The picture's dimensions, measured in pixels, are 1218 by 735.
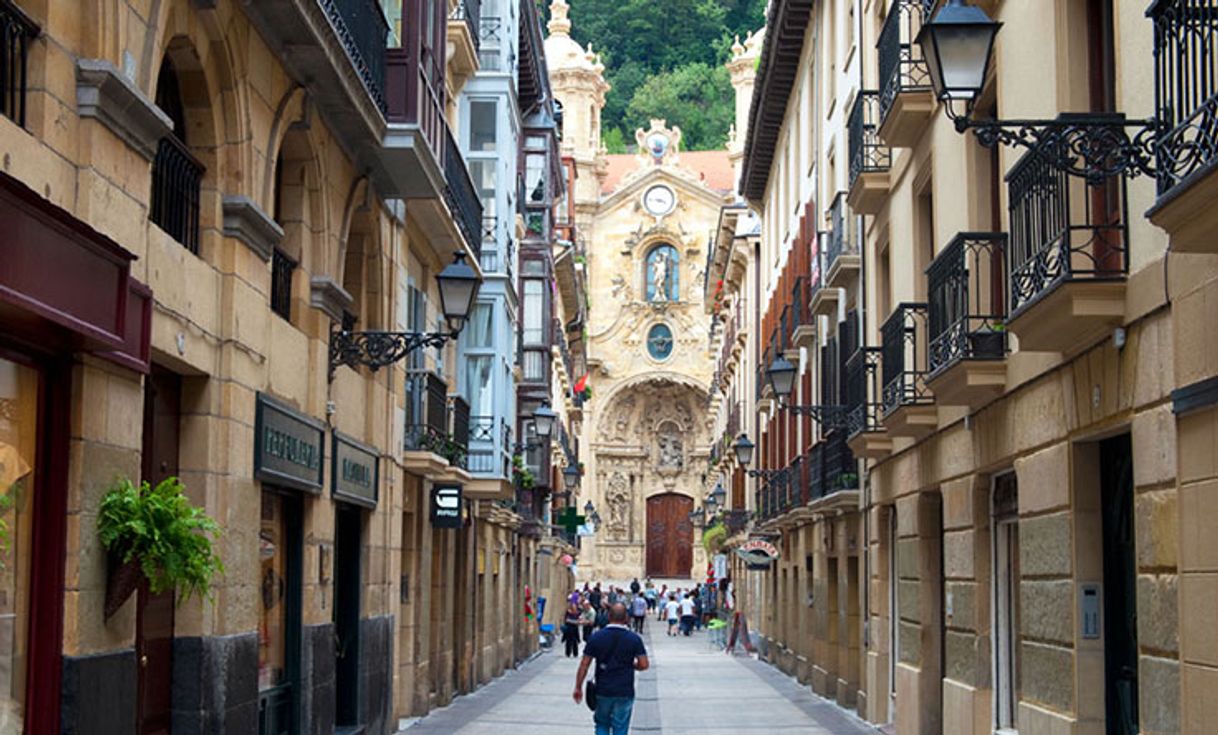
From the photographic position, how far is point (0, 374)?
8383mm

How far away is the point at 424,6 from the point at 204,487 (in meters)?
8.03

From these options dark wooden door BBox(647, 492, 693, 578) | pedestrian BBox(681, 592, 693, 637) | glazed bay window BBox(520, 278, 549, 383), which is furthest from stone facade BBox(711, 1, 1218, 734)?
dark wooden door BBox(647, 492, 693, 578)

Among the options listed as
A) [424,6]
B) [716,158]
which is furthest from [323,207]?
[716,158]

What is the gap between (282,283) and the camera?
50.5 ft

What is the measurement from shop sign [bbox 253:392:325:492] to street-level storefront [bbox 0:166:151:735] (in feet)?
14.0

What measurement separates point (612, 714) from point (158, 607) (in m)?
4.77

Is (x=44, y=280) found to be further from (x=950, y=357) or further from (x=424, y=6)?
(x=424, y=6)

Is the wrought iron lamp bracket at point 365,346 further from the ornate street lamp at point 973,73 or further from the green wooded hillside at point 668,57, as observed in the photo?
the green wooded hillside at point 668,57

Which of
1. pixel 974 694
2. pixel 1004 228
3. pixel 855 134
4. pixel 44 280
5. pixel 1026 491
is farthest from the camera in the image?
pixel 855 134

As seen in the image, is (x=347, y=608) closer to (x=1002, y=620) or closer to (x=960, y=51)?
(x=1002, y=620)

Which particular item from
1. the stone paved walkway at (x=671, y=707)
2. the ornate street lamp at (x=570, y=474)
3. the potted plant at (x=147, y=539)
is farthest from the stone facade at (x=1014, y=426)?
the ornate street lamp at (x=570, y=474)

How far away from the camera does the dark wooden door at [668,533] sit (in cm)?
8669

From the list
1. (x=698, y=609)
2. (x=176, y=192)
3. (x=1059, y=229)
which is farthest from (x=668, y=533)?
(x=1059, y=229)

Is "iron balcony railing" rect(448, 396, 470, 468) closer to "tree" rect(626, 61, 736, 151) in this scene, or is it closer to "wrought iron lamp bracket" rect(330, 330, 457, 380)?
"wrought iron lamp bracket" rect(330, 330, 457, 380)
